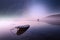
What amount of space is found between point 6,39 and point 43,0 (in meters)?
0.95

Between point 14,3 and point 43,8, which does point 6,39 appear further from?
point 43,8

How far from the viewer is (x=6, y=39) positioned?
186cm

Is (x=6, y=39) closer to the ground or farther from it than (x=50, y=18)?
closer to the ground

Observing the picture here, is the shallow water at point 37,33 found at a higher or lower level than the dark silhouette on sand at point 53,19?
lower

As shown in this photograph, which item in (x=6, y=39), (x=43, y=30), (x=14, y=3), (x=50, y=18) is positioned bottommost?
(x=6, y=39)

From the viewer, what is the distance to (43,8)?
1937 millimetres

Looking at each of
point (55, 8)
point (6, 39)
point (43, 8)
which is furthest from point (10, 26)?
point (55, 8)

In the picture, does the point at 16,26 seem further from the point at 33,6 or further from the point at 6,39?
the point at 33,6

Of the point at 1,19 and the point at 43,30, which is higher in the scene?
the point at 1,19

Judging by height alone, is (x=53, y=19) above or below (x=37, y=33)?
above

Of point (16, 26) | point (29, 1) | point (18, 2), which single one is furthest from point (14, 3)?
point (16, 26)

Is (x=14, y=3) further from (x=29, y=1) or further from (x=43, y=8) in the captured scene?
(x=43, y=8)

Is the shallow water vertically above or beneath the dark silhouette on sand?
beneath

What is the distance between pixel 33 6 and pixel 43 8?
185mm
